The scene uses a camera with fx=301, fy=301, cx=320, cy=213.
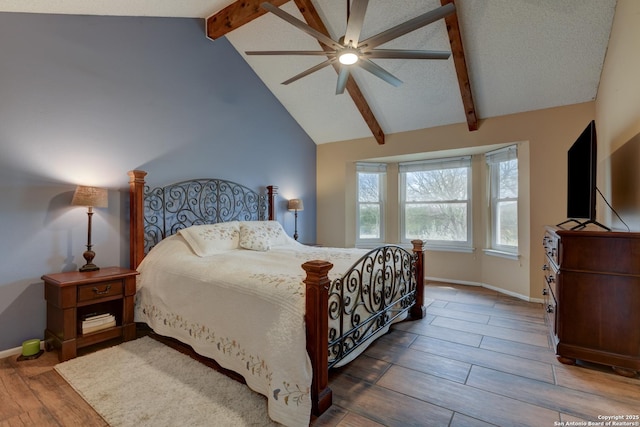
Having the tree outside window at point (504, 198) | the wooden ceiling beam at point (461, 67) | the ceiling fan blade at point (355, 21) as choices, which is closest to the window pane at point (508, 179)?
the tree outside window at point (504, 198)

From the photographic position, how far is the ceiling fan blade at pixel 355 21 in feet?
6.61

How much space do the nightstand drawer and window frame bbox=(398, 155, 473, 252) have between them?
4.16m

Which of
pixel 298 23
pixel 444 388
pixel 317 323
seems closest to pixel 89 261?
pixel 317 323

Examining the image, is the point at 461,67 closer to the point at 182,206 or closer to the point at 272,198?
the point at 272,198

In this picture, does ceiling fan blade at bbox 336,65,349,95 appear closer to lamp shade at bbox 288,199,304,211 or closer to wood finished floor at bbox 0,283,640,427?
lamp shade at bbox 288,199,304,211

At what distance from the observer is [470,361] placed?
7.66 ft

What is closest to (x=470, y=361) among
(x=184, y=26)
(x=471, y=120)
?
(x=471, y=120)

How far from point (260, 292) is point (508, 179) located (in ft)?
13.4

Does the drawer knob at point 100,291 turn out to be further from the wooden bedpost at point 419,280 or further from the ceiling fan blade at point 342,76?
the wooden bedpost at point 419,280

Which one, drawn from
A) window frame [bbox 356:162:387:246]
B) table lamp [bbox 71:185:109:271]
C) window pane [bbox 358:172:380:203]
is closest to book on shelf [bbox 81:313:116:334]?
table lamp [bbox 71:185:109:271]

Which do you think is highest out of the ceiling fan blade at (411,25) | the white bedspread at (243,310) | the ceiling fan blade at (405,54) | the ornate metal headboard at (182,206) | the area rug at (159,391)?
the ceiling fan blade at (411,25)

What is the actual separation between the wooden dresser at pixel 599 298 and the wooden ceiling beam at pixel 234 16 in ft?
11.5

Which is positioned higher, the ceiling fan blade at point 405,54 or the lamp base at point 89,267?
the ceiling fan blade at point 405,54

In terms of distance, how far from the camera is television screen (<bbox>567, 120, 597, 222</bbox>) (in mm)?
2238
